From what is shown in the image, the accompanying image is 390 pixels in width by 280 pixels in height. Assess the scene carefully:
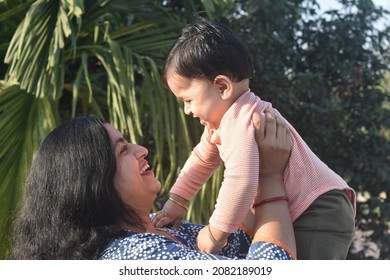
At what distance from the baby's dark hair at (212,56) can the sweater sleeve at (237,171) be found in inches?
5.7

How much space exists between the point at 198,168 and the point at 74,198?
0.48 metres

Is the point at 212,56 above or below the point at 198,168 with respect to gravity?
above

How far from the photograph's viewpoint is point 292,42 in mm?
6023

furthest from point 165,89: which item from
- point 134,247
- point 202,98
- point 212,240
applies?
point 134,247

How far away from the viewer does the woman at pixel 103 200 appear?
1.91m

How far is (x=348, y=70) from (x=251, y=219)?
160 inches

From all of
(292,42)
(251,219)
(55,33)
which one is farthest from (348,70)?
(251,219)

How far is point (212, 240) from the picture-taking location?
6.68 feet

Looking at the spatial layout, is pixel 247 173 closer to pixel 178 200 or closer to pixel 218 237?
pixel 218 237

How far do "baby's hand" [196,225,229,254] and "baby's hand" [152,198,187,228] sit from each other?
0.79ft

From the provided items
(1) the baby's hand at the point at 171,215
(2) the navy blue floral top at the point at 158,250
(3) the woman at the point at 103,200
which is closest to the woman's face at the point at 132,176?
(3) the woman at the point at 103,200

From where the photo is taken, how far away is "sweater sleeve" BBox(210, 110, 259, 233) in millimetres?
1937

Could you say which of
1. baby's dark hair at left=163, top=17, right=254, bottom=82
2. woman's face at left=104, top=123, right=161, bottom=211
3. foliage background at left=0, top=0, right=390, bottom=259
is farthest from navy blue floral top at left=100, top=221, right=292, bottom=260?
foliage background at left=0, top=0, right=390, bottom=259
